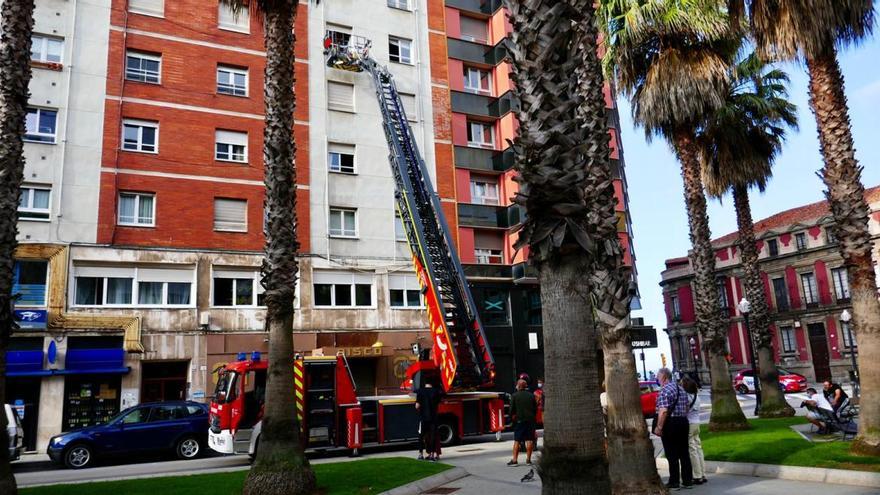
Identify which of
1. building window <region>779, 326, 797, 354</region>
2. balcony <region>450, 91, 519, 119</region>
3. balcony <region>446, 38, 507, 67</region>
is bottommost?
building window <region>779, 326, 797, 354</region>

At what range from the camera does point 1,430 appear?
26.6 feet

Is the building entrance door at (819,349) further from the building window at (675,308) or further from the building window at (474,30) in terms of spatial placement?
the building window at (474,30)

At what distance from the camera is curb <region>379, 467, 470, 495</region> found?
31.2ft

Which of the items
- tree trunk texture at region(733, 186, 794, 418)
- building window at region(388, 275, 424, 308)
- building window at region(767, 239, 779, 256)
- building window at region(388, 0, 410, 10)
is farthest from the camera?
building window at region(767, 239, 779, 256)

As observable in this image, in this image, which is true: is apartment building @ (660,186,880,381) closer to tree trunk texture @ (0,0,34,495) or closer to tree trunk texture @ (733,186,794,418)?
tree trunk texture @ (733,186,794,418)

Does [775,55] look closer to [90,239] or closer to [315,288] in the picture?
[315,288]

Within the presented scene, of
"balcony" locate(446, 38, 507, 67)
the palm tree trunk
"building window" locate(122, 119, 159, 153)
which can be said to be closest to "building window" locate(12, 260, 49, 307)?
"building window" locate(122, 119, 159, 153)

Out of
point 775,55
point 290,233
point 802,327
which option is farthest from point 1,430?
point 802,327

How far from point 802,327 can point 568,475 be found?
52.5 meters

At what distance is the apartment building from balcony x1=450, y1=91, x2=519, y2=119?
25.8 meters

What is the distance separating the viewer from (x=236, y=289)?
2400cm

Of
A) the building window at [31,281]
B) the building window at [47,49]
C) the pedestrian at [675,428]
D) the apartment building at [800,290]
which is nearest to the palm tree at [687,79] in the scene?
the pedestrian at [675,428]

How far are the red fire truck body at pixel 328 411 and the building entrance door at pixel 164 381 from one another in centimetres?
750

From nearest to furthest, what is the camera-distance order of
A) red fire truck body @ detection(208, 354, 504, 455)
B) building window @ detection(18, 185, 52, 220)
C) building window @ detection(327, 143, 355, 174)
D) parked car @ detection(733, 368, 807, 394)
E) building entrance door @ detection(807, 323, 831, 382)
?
red fire truck body @ detection(208, 354, 504, 455) → building window @ detection(18, 185, 52, 220) → building window @ detection(327, 143, 355, 174) → parked car @ detection(733, 368, 807, 394) → building entrance door @ detection(807, 323, 831, 382)
